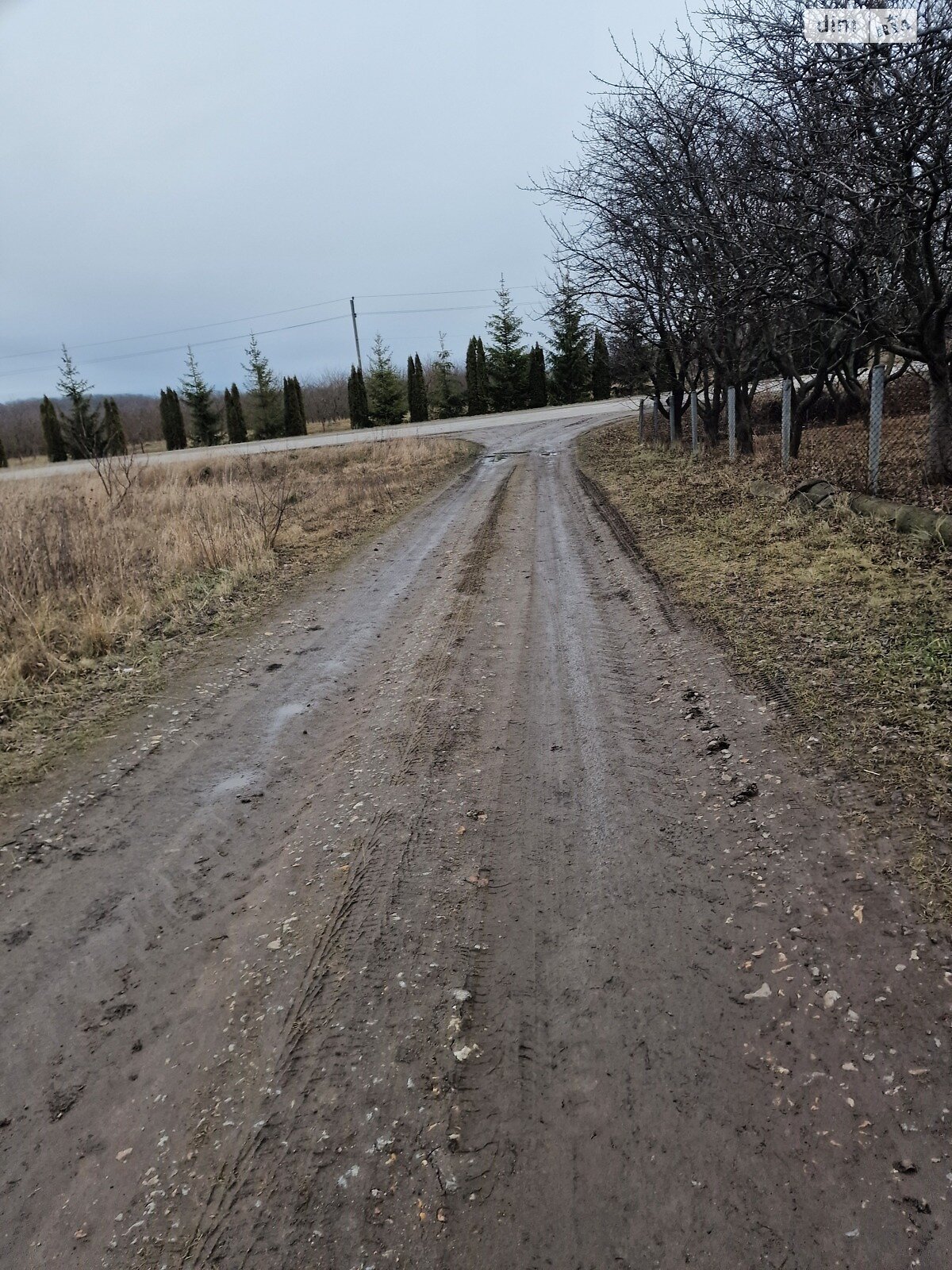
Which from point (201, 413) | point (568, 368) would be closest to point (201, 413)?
point (201, 413)

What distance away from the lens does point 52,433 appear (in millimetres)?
43125

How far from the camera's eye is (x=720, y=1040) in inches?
84.5

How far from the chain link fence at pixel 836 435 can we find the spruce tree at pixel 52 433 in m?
37.4

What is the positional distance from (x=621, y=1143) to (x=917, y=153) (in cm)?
900

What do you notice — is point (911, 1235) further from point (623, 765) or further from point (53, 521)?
point (53, 521)

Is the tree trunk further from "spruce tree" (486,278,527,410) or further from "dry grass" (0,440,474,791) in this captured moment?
"spruce tree" (486,278,527,410)

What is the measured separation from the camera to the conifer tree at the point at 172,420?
44.2 meters

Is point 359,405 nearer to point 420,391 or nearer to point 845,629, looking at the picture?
point 420,391

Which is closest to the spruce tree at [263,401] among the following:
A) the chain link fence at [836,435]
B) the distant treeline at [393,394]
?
the distant treeline at [393,394]

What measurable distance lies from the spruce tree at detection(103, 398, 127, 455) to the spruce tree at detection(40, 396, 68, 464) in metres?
4.40

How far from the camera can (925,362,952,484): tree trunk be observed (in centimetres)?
829

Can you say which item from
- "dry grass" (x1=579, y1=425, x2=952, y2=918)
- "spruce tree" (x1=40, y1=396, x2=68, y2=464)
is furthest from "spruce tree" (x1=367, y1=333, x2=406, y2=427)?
"dry grass" (x1=579, y1=425, x2=952, y2=918)

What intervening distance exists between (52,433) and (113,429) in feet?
19.2

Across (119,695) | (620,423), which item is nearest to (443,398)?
(620,423)
